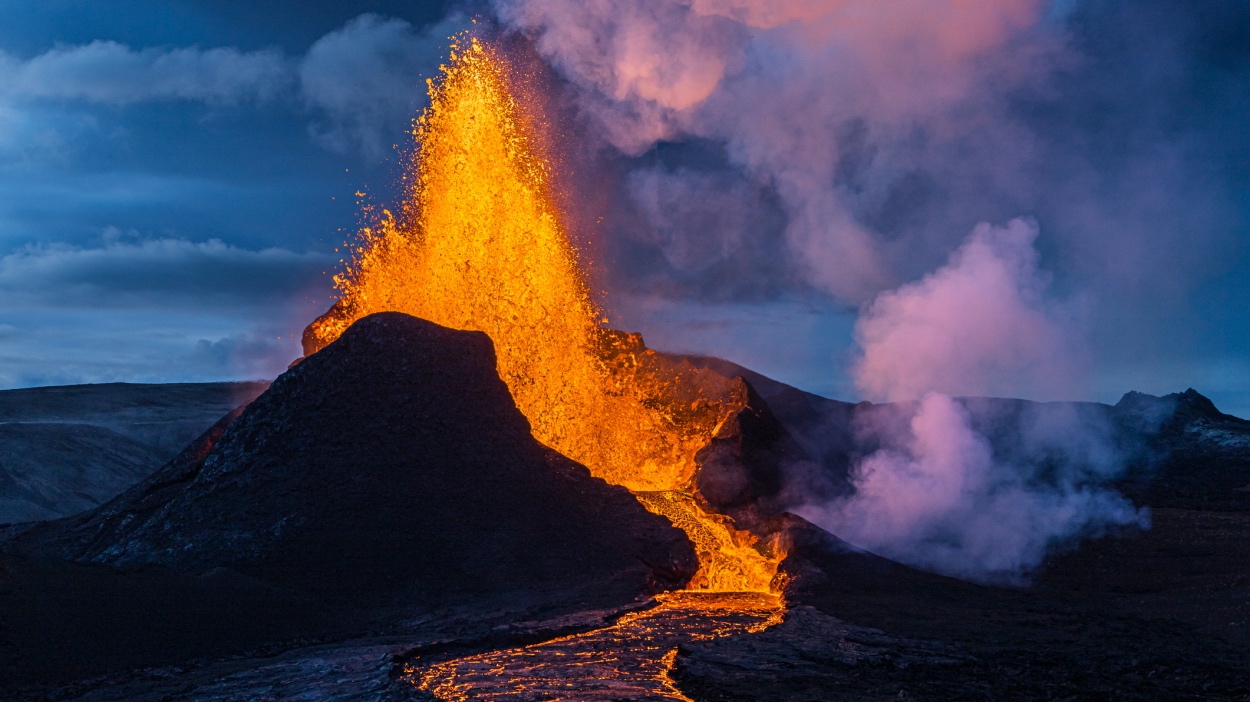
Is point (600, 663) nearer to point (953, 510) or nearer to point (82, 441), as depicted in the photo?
point (953, 510)

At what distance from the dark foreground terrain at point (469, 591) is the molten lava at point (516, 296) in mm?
3106

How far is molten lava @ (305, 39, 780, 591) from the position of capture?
24703 mm

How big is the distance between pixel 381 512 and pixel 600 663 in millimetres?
8189

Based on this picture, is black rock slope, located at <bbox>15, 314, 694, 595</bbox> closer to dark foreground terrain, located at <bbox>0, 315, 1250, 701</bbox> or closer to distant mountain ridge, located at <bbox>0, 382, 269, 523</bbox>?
dark foreground terrain, located at <bbox>0, 315, 1250, 701</bbox>

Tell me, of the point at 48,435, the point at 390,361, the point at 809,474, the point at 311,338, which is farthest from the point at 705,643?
the point at 48,435

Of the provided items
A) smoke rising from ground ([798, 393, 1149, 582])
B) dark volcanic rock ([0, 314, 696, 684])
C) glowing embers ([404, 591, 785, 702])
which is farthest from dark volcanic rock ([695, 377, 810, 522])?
glowing embers ([404, 591, 785, 702])

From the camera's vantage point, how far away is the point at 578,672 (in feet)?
33.7

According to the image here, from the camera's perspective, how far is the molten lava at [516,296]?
973 inches

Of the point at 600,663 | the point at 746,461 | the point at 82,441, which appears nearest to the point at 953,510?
the point at 746,461

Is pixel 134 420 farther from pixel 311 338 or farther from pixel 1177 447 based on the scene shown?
pixel 1177 447

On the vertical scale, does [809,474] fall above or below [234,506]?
above

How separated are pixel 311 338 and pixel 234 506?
9.43m

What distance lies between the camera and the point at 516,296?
2525 cm

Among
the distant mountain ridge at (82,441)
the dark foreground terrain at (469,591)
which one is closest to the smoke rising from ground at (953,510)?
the dark foreground terrain at (469,591)
